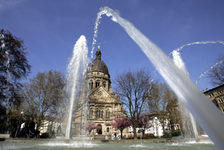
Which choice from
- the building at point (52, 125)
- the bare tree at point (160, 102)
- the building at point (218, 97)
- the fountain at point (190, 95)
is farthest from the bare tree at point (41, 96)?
the building at point (218, 97)

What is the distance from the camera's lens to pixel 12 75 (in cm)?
1505

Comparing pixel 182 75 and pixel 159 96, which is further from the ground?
pixel 159 96

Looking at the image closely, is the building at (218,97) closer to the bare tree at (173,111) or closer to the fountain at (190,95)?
the bare tree at (173,111)

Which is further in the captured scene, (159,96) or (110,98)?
(110,98)

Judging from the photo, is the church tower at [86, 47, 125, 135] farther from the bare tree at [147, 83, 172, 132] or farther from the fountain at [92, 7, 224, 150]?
the fountain at [92, 7, 224, 150]

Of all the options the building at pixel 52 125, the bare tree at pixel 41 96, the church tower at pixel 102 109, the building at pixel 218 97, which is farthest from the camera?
the church tower at pixel 102 109

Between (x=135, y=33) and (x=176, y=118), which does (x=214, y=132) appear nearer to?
(x=135, y=33)

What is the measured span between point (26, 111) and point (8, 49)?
1657 cm

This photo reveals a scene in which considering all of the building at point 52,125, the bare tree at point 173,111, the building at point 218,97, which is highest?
the building at point 218,97

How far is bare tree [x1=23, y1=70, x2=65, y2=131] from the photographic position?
2669 cm

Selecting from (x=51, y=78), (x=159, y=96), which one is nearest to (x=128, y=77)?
(x=159, y=96)

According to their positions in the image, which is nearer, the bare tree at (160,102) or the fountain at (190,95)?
the fountain at (190,95)

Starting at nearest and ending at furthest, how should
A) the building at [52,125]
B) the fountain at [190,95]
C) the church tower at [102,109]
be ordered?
1. the fountain at [190,95]
2. the building at [52,125]
3. the church tower at [102,109]

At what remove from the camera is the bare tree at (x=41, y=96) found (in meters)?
26.7
